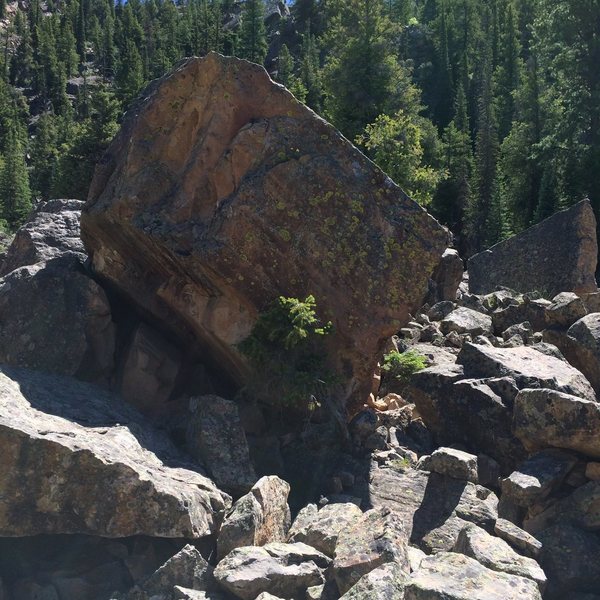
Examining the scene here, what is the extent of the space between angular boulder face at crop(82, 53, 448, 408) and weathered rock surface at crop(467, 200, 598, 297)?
11.4m

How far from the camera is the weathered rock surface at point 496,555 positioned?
21.2ft

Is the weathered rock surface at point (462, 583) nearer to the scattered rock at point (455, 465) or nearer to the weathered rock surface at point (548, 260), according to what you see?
the scattered rock at point (455, 465)

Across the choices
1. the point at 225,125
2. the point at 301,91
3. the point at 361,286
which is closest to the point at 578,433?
the point at 361,286

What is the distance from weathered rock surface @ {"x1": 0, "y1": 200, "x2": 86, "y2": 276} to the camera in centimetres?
1295

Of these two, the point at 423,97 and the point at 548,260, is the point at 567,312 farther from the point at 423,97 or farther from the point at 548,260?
the point at 423,97

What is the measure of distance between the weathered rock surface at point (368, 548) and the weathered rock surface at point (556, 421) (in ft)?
8.50

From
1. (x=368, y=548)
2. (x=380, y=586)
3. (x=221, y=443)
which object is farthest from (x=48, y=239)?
(x=380, y=586)

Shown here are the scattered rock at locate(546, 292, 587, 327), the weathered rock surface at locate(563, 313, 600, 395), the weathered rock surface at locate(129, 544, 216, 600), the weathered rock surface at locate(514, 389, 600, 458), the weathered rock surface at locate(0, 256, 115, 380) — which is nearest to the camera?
the weathered rock surface at locate(129, 544, 216, 600)

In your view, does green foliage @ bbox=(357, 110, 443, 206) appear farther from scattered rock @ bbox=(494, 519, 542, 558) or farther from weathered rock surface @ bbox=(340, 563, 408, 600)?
weathered rock surface @ bbox=(340, 563, 408, 600)

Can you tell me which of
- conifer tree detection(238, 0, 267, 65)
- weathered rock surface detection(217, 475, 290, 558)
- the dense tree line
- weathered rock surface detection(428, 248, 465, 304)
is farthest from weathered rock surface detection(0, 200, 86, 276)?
conifer tree detection(238, 0, 267, 65)

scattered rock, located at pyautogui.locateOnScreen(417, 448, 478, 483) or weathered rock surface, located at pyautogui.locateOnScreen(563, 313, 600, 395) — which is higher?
weathered rock surface, located at pyautogui.locateOnScreen(563, 313, 600, 395)

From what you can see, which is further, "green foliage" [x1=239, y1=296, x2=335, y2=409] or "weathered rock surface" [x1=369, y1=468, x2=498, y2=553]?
"green foliage" [x1=239, y1=296, x2=335, y2=409]

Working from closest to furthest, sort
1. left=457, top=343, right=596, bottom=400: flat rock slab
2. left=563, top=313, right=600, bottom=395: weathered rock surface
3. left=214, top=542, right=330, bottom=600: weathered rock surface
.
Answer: left=214, top=542, right=330, bottom=600: weathered rock surface < left=457, top=343, right=596, bottom=400: flat rock slab < left=563, top=313, right=600, bottom=395: weathered rock surface

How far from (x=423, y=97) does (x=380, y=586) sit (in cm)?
8415
